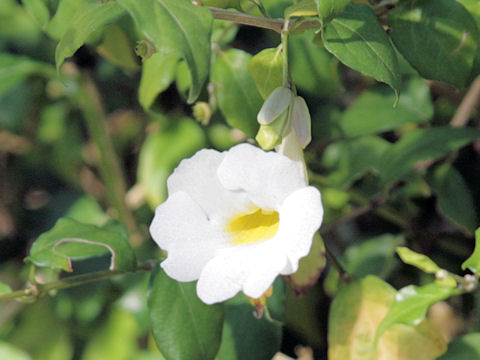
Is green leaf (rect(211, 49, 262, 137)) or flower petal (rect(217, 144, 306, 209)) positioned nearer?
flower petal (rect(217, 144, 306, 209))

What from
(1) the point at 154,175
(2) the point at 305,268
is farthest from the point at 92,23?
(1) the point at 154,175

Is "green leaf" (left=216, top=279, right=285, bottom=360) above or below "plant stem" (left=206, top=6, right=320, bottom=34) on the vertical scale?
below

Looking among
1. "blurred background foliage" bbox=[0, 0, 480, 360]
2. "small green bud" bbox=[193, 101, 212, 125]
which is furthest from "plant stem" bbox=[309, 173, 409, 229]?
"small green bud" bbox=[193, 101, 212, 125]

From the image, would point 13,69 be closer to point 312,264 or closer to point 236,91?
point 236,91

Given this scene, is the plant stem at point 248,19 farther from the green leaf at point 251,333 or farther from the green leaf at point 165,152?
the green leaf at point 165,152

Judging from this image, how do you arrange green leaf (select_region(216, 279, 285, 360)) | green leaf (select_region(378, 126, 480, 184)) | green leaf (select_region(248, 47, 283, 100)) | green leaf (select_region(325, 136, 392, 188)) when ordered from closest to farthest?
green leaf (select_region(248, 47, 283, 100)), green leaf (select_region(216, 279, 285, 360)), green leaf (select_region(378, 126, 480, 184)), green leaf (select_region(325, 136, 392, 188))

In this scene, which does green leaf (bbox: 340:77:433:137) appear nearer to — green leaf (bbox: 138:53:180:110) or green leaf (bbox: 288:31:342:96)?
green leaf (bbox: 288:31:342:96)
